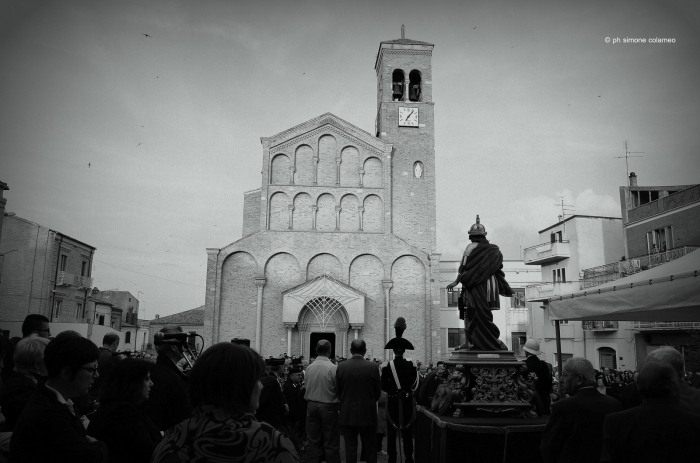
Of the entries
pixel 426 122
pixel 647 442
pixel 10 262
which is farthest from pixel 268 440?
pixel 10 262

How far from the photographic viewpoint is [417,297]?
3050 centimetres

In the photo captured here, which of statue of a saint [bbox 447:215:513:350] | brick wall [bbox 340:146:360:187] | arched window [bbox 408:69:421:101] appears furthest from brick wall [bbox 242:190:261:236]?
statue of a saint [bbox 447:215:513:350]

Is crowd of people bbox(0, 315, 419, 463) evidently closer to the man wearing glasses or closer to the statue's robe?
the man wearing glasses

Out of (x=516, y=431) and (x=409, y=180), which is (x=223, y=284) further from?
(x=516, y=431)

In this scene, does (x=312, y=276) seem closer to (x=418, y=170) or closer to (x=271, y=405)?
(x=418, y=170)

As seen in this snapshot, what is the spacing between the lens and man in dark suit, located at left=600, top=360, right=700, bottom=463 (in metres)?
3.21

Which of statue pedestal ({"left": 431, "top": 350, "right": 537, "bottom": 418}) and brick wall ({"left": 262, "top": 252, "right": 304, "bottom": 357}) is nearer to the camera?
statue pedestal ({"left": 431, "top": 350, "right": 537, "bottom": 418})

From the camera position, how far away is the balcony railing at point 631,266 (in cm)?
2269

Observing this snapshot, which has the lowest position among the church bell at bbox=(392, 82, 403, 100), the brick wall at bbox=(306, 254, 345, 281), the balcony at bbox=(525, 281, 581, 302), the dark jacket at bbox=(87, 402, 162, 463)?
the dark jacket at bbox=(87, 402, 162, 463)

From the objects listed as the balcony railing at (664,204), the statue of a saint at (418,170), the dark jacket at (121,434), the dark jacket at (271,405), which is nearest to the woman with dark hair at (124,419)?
the dark jacket at (121,434)

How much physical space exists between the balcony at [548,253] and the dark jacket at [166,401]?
1242 inches

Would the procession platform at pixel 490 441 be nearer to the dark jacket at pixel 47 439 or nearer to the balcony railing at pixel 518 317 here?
the dark jacket at pixel 47 439

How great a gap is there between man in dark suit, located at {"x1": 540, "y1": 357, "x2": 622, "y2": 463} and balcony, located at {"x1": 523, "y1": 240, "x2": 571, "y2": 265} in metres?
30.3

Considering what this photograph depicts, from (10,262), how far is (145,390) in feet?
117
